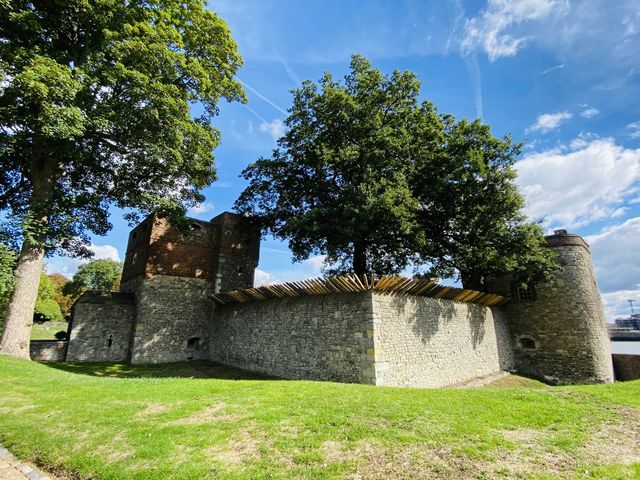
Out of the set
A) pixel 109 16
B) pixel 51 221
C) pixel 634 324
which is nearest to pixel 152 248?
pixel 51 221

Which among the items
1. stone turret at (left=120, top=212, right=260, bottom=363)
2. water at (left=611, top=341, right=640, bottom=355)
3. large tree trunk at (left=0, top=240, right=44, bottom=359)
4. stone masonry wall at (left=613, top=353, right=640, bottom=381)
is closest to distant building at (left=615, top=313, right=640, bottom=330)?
water at (left=611, top=341, right=640, bottom=355)

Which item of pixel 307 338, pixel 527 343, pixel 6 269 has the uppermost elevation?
pixel 6 269

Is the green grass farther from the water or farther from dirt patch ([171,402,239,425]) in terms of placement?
the water

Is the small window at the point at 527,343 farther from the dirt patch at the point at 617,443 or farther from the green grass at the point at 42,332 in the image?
the green grass at the point at 42,332

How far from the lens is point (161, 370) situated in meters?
14.9

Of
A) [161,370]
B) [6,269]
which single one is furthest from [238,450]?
[161,370]

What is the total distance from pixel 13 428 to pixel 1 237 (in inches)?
399

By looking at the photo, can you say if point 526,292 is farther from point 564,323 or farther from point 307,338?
point 307,338

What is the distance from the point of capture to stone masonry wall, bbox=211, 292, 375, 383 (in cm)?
1073

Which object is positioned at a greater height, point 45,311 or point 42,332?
point 45,311

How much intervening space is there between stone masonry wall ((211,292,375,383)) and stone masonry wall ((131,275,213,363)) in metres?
2.53

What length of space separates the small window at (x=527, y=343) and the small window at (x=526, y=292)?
230 centimetres

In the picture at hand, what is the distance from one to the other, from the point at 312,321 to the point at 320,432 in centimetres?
736

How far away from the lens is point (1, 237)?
486 inches
